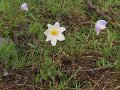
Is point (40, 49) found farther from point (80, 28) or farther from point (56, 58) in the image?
point (80, 28)

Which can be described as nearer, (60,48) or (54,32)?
(54,32)

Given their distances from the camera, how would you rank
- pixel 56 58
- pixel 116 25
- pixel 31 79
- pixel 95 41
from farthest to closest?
pixel 116 25 < pixel 95 41 < pixel 56 58 < pixel 31 79

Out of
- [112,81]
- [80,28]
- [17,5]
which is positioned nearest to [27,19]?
[17,5]

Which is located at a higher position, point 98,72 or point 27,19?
point 27,19

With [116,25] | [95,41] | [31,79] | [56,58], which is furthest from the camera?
[116,25]

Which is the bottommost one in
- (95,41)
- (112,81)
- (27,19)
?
(112,81)

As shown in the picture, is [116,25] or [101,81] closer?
[101,81]
